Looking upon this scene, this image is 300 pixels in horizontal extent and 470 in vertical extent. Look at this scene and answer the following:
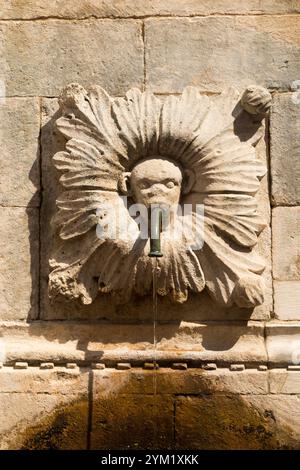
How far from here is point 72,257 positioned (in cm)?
554

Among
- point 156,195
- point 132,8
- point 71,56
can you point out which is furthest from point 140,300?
point 132,8

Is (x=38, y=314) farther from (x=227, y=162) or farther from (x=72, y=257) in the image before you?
(x=227, y=162)

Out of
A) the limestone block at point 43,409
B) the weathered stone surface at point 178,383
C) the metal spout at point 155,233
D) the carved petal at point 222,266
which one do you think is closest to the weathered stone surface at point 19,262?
the limestone block at point 43,409

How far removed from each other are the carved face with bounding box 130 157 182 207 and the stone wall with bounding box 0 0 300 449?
1.45 ft

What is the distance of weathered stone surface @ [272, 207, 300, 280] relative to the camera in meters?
5.60

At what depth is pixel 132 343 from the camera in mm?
5516

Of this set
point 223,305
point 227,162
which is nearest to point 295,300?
point 223,305

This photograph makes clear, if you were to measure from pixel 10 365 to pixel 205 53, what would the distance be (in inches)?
73.6

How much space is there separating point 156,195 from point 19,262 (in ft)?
2.55

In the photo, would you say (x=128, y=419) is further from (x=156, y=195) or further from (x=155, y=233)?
(x=156, y=195)

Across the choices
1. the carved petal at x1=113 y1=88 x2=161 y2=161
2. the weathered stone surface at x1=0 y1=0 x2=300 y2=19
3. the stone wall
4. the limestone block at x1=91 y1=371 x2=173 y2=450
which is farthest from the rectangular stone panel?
the weathered stone surface at x1=0 y1=0 x2=300 y2=19

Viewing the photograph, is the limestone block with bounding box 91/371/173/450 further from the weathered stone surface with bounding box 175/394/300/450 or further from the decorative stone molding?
the decorative stone molding

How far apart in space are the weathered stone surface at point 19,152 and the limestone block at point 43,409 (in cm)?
89
